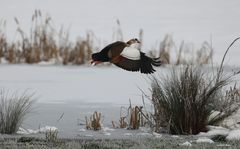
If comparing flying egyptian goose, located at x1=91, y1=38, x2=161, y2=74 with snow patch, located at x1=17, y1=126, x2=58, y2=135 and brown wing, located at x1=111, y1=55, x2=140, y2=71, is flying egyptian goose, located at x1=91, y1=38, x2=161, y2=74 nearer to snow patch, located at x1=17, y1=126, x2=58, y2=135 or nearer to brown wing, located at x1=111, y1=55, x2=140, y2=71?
brown wing, located at x1=111, y1=55, x2=140, y2=71

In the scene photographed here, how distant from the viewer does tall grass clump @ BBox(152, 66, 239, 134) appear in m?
6.91

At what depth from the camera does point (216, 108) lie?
7.57 m

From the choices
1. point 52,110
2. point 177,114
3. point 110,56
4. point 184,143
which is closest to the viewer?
point 110,56

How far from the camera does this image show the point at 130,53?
5.48 m

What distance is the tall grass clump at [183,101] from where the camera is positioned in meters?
6.91

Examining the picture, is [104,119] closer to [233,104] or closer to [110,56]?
[233,104]

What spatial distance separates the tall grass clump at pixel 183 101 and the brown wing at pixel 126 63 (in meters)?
1.33

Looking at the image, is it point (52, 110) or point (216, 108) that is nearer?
point (216, 108)

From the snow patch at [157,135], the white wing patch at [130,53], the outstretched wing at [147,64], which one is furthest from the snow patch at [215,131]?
the white wing patch at [130,53]

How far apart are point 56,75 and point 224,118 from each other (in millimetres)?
4197

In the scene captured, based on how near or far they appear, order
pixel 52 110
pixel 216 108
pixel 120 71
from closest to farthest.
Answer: pixel 216 108, pixel 52 110, pixel 120 71

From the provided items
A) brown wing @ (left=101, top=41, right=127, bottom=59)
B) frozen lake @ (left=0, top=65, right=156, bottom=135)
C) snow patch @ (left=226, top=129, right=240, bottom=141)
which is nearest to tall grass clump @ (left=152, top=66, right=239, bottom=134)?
frozen lake @ (left=0, top=65, right=156, bottom=135)

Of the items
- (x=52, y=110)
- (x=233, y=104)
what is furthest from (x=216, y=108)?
(x=52, y=110)

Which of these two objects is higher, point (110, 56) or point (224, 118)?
point (110, 56)
